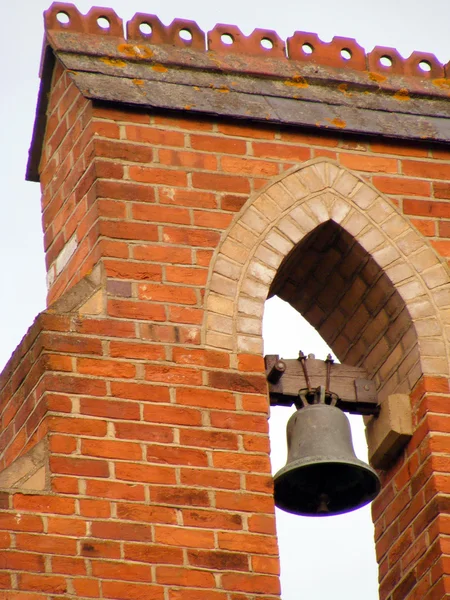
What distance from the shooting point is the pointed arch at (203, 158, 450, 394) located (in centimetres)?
824

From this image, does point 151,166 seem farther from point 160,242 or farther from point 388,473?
point 388,473

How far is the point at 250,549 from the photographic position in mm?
7617

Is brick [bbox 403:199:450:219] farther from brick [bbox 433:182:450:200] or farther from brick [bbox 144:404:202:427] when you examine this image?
brick [bbox 144:404:202:427]

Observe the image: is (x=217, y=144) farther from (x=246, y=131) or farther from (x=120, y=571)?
(x=120, y=571)

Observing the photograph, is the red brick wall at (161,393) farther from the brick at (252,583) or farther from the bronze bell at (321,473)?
the bronze bell at (321,473)

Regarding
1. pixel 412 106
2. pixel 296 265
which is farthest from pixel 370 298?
pixel 412 106

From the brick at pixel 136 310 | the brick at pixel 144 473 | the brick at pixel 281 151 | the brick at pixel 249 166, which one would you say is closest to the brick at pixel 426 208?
the brick at pixel 281 151

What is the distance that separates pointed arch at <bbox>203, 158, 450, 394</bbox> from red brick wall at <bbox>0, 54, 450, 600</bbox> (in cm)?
5

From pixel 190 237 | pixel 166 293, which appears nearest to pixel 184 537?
pixel 166 293

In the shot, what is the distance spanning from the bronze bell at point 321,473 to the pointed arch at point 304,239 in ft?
1.27

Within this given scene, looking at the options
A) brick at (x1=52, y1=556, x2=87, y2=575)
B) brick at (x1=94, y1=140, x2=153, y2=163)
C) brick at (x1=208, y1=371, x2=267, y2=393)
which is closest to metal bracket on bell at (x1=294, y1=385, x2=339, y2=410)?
brick at (x1=208, y1=371, x2=267, y2=393)

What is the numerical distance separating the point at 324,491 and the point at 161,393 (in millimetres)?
931

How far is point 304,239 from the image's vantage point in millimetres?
8578

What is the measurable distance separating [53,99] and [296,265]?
4.43 ft
